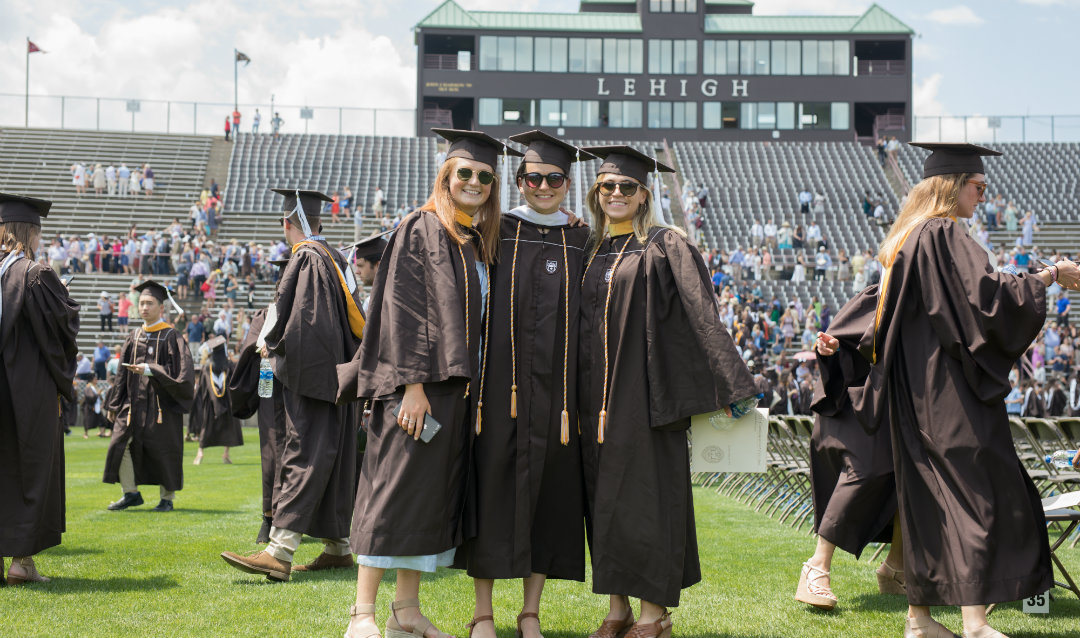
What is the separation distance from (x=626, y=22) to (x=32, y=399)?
1932 inches

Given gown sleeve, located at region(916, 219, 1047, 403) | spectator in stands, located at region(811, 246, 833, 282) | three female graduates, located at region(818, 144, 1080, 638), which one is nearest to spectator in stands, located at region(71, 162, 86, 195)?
spectator in stands, located at region(811, 246, 833, 282)

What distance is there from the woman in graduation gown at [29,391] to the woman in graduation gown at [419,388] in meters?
2.29

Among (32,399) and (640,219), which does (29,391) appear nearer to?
(32,399)

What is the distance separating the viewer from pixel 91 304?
3092 cm

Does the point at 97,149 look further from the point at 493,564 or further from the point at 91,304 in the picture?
the point at 493,564

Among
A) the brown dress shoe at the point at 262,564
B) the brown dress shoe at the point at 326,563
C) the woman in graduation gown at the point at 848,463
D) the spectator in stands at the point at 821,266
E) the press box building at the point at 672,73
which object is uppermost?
the press box building at the point at 672,73

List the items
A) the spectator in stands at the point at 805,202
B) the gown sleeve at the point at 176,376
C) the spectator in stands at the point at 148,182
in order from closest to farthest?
1. the gown sleeve at the point at 176,376
2. the spectator in stands at the point at 148,182
3. the spectator in stands at the point at 805,202

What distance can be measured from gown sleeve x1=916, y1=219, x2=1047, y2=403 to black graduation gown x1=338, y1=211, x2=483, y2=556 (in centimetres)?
194

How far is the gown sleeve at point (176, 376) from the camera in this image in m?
10.2

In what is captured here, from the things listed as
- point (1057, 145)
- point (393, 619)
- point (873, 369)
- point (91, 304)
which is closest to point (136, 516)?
point (393, 619)

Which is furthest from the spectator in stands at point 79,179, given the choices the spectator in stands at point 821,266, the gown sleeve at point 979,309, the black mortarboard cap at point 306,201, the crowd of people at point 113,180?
the gown sleeve at point 979,309

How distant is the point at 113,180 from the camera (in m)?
38.3

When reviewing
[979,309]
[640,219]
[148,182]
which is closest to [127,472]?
[640,219]

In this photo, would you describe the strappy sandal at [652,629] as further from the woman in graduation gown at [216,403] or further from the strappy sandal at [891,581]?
the woman in graduation gown at [216,403]
